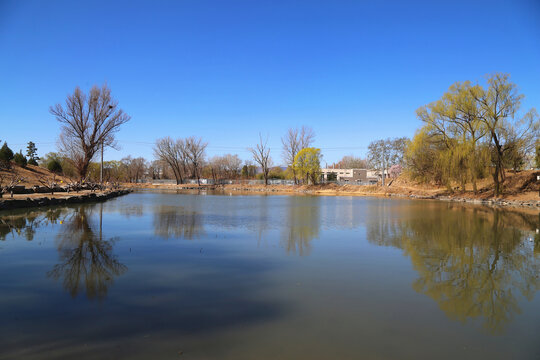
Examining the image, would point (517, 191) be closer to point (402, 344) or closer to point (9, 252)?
point (402, 344)

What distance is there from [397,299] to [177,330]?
3.16m

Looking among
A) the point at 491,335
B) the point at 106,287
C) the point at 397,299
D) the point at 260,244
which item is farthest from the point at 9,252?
the point at 491,335

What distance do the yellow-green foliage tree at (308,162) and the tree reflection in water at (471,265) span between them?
46398 mm

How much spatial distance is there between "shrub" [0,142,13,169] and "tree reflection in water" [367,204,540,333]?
33.3 meters

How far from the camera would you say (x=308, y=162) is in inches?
2329

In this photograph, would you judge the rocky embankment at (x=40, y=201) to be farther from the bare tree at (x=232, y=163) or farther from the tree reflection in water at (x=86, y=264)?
the bare tree at (x=232, y=163)

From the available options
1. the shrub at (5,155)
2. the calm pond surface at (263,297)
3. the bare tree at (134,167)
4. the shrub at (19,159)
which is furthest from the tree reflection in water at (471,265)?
the bare tree at (134,167)

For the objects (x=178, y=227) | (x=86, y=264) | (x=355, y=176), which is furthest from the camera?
(x=355, y=176)

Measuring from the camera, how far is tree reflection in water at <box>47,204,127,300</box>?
5.21m

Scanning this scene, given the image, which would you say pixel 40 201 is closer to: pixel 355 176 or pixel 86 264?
pixel 86 264

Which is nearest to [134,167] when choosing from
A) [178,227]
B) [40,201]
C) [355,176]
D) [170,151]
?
[170,151]

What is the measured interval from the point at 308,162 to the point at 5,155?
4171 centimetres

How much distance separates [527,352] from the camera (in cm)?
360

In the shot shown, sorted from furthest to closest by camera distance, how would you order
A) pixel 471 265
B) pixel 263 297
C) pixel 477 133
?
pixel 477 133
pixel 471 265
pixel 263 297
